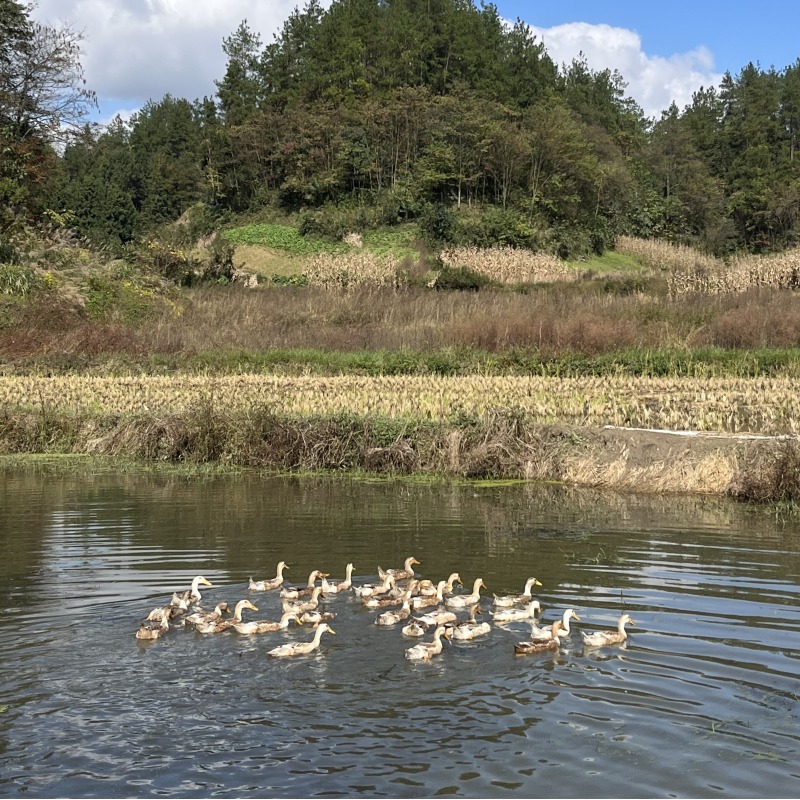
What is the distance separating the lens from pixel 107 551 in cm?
1362

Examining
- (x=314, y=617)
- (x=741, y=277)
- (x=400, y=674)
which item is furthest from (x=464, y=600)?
(x=741, y=277)

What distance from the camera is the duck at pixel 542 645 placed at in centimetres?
937

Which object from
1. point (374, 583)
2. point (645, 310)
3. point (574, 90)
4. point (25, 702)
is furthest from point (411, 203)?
point (25, 702)

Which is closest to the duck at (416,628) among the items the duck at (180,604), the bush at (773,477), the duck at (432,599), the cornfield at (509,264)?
the duck at (432,599)

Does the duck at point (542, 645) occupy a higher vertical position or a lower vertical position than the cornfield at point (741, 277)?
lower

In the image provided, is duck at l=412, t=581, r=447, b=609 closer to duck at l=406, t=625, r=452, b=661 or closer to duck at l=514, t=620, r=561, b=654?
duck at l=406, t=625, r=452, b=661

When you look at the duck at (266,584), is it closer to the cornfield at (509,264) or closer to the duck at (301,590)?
the duck at (301,590)

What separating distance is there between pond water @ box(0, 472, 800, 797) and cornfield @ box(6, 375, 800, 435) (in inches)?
260

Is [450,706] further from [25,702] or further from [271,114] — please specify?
[271,114]

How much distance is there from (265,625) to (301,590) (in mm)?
1265

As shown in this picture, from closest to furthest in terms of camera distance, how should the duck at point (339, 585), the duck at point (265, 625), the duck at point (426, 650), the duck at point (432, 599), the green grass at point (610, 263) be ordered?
the duck at point (426, 650)
the duck at point (265, 625)
the duck at point (432, 599)
the duck at point (339, 585)
the green grass at point (610, 263)

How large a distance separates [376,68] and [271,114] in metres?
17.4

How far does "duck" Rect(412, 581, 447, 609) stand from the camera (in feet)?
35.8

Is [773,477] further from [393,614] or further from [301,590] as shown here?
[301,590]
